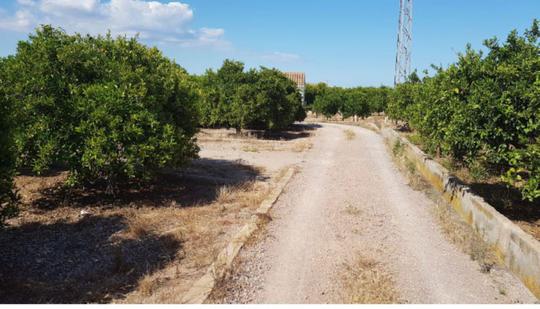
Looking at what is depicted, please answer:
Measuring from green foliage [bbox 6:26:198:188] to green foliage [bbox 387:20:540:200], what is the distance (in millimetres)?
5384

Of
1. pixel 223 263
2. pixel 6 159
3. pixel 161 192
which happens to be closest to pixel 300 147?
pixel 161 192

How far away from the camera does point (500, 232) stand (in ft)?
18.7

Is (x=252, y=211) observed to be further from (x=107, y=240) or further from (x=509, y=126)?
A: (x=509, y=126)

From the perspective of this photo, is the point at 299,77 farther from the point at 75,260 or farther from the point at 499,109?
the point at 75,260

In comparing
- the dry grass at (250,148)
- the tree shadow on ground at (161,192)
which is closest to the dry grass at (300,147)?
the dry grass at (250,148)

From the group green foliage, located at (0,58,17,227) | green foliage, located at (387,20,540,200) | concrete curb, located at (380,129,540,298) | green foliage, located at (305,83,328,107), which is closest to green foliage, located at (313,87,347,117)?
green foliage, located at (305,83,328,107)

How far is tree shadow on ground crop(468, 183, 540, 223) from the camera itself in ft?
24.0

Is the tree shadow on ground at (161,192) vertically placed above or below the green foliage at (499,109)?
below

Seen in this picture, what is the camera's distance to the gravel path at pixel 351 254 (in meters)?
4.59

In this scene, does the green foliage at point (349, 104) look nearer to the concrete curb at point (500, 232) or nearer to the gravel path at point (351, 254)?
the gravel path at point (351, 254)

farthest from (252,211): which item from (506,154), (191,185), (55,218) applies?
(506,154)

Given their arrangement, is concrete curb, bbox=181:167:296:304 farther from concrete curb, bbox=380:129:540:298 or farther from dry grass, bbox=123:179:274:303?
concrete curb, bbox=380:129:540:298

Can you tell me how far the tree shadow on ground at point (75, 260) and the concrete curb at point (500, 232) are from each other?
4.78m

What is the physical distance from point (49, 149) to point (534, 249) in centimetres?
774
